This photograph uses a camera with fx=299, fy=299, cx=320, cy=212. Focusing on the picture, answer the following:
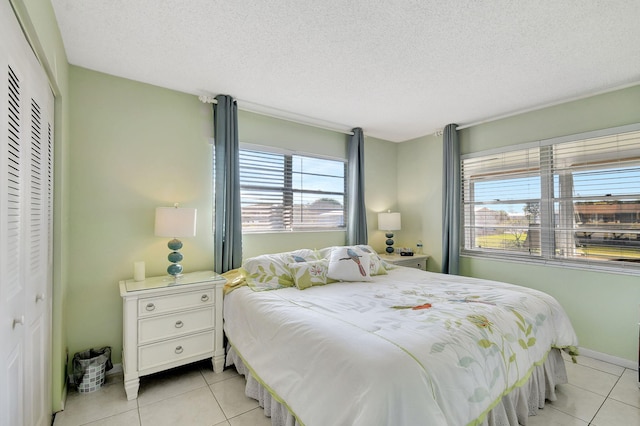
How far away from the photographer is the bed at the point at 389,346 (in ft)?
4.13

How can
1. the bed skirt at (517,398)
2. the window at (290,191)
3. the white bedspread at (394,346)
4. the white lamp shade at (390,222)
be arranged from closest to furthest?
1. the white bedspread at (394,346)
2. the bed skirt at (517,398)
3. the window at (290,191)
4. the white lamp shade at (390,222)

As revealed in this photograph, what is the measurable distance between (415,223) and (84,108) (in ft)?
13.3

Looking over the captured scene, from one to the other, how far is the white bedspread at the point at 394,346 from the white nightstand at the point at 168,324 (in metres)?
0.19

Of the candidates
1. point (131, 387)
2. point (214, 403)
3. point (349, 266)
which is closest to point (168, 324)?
point (131, 387)

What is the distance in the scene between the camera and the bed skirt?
5.39 ft

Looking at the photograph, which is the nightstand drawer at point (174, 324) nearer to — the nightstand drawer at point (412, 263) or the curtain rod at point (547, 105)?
the nightstand drawer at point (412, 263)

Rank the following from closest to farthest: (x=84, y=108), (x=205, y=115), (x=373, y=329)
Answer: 1. (x=373, y=329)
2. (x=84, y=108)
3. (x=205, y=115)

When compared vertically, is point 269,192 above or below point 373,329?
above

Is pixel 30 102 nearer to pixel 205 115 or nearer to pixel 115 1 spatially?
pixel 115 1

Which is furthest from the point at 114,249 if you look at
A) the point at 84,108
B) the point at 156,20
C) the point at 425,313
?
the point at 425,313

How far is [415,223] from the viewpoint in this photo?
448 cm

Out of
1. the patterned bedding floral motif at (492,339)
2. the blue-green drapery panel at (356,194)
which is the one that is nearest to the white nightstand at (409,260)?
the blue-green drapery panel at (356,194)

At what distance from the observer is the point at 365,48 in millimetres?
2143

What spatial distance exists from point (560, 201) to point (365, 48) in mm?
2641
